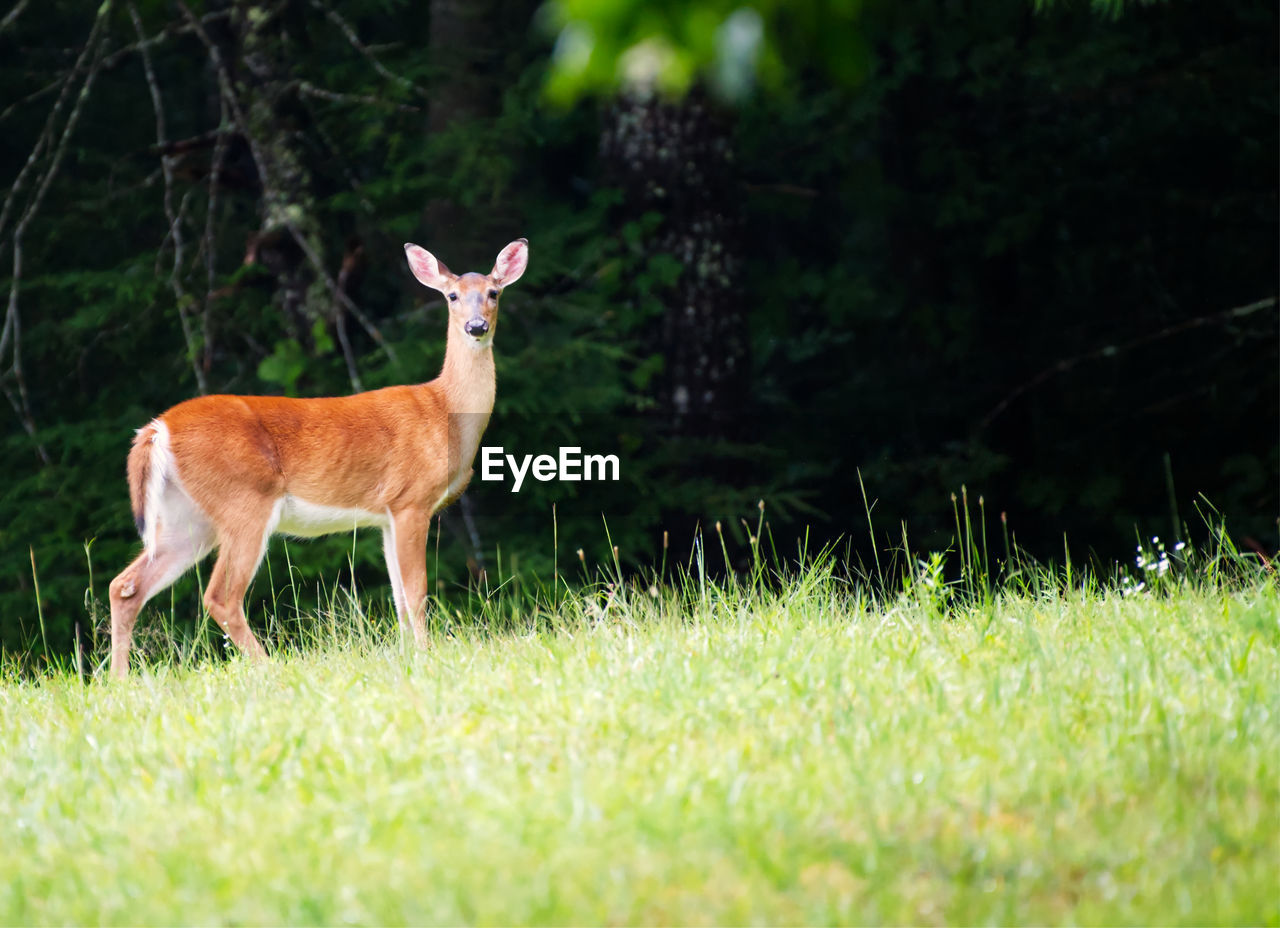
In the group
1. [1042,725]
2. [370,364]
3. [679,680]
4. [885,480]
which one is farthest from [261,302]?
[1042,725]

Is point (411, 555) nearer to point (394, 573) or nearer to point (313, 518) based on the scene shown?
point (394, 573)

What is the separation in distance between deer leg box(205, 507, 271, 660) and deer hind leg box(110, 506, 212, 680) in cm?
13

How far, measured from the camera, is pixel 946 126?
11.8 metres

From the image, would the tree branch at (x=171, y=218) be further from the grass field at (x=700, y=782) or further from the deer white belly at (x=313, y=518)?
the grass field at (x=700, y=782)

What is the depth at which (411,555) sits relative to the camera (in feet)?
19.5

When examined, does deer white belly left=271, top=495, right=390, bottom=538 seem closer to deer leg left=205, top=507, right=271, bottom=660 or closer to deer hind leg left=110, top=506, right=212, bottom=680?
deer leg left=205, top=507, right=271, bottom=660

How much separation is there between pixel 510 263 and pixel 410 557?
1.23m

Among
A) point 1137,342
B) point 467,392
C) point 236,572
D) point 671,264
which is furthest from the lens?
point 1137,342

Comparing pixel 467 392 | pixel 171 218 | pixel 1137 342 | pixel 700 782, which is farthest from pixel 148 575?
pixel 1137 342

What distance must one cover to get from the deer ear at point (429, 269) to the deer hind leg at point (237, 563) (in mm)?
1069

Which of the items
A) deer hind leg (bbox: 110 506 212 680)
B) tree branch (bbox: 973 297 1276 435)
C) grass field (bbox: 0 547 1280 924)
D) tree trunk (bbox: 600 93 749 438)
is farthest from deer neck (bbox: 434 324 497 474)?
tree branch (bbox: 973 297 1276 435)

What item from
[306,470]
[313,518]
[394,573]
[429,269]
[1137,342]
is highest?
[429,269]

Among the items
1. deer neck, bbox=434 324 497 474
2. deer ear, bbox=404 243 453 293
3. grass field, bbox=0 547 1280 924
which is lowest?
grass field, bbox=0 547 1280 924

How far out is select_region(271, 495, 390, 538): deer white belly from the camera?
5902mm
